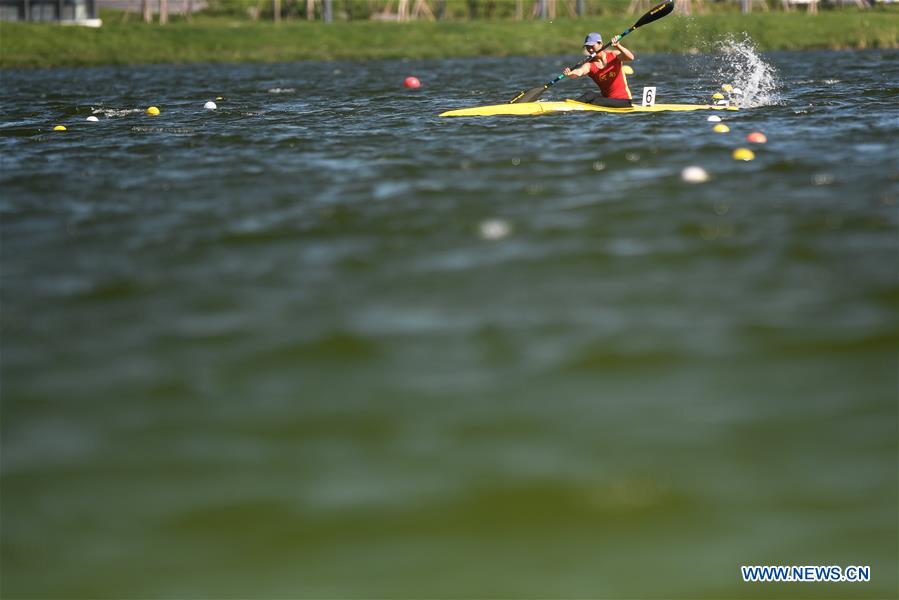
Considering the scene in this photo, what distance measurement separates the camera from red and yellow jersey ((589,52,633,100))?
18.0m

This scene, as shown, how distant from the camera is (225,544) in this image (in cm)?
491

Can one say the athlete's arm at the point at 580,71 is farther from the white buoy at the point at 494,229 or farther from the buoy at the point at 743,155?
the white buoy at the point at 494,229

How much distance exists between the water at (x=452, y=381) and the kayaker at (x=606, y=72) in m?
5.42

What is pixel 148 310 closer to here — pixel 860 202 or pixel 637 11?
pixel 860 202

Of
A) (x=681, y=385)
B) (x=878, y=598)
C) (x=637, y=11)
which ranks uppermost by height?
(x=637, y=11)

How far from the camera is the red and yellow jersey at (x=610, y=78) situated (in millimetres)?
18047

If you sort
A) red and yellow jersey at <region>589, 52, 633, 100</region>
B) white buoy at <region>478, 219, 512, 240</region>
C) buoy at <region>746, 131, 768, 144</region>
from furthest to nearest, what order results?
red and yellow jersey at <region>589, 52, 633, 100</region>
buoy at <region>746, 131, 768, 144</region>
white buoy at <region>478, 219, 512, 240</region>

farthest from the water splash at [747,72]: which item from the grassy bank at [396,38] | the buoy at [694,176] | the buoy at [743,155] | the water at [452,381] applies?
the water at [452,381]

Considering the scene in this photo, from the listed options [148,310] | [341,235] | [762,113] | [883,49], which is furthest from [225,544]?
[883,49]

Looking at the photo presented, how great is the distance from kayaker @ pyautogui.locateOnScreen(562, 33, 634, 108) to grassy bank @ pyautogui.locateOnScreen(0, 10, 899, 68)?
21.6 m

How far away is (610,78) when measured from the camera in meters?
18.3

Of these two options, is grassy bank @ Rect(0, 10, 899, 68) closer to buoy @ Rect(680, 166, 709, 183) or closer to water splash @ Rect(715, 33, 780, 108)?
water splash @ Rect(715, 33, 780, 108)

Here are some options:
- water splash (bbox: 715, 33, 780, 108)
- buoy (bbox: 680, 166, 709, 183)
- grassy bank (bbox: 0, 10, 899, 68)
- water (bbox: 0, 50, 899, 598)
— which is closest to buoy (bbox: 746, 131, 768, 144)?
water (bbox: 0, 50, 899, 598)

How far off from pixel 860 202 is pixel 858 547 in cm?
624
